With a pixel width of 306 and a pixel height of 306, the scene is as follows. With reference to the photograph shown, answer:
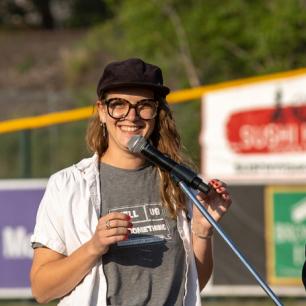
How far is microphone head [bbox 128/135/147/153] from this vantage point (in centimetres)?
398

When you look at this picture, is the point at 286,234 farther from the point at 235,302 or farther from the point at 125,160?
the point at 125,160

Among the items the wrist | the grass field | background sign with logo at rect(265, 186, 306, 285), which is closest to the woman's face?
the wrist

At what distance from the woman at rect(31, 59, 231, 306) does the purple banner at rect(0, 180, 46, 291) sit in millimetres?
6013

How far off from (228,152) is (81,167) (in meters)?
6.18

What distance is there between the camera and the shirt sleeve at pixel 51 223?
4.07 metres

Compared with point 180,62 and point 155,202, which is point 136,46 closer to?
point 180,62

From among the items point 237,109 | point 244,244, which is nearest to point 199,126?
point 237,109

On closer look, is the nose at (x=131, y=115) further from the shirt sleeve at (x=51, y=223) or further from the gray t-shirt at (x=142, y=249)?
the shirt sleeve at (x=51, y=223)

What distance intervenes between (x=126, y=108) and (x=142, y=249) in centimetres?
50

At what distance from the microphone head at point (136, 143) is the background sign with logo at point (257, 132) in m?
6.24

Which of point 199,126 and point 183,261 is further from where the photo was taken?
point 199,126

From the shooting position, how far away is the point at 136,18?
16.8 meters

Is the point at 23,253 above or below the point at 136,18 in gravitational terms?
below

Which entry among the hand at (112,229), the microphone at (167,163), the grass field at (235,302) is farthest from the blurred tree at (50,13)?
the hand at (112,229)
